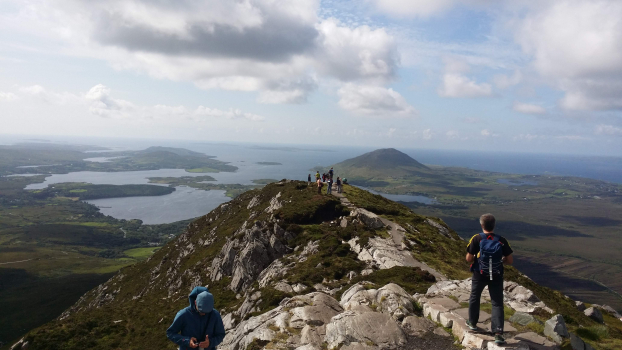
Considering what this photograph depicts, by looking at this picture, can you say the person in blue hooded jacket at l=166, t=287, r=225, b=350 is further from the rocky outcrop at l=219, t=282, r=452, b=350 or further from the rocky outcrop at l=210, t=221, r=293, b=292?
the rocky outcrop at l=210, t=221, r=293, b=292

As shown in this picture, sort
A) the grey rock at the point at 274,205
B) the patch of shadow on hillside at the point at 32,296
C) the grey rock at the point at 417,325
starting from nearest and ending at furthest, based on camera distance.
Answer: the grey rock at the point at 417,325 → the grey rock at the point at 274,205 → the patch of shadow on hillside at the point at 32,296

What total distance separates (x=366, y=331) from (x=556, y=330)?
24.9 ft

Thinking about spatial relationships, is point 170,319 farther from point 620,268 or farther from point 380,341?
point 620,268

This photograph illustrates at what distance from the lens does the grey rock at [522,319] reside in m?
12.7

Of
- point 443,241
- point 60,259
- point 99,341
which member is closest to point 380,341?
point 443,241

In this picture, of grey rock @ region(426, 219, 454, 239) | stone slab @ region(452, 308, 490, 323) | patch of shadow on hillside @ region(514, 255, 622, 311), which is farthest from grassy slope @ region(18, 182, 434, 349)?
patch of shadow on hillside @ region(514, 255, 622, 311)

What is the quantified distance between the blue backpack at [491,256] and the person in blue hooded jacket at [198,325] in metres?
9.52

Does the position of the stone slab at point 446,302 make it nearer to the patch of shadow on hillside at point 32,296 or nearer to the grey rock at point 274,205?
the grey rock at point 274,205

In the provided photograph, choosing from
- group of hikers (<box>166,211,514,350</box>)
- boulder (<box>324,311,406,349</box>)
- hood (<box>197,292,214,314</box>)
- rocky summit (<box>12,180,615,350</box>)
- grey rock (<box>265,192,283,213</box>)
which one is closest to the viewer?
hood (<box>197,292,214,314</box>)

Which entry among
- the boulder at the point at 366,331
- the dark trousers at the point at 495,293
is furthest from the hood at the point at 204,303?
the dark trousers at the point at 495,293

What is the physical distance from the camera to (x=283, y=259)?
38.8 metres

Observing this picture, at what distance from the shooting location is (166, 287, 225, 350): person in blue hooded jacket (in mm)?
8840

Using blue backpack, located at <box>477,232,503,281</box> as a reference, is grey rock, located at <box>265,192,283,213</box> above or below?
below

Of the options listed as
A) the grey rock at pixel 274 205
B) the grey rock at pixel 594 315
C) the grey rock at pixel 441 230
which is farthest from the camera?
the grey rock at pixel 274 205
